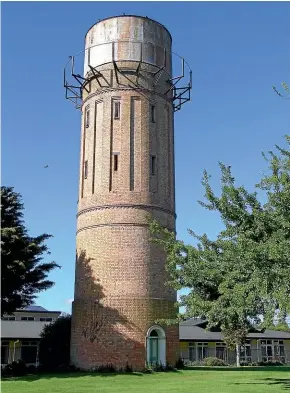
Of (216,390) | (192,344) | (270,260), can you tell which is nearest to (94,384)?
(216,390)

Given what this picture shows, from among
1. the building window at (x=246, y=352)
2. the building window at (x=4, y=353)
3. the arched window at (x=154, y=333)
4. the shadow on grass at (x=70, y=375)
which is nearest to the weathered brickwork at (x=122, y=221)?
the arched window at (x=154, y=333)

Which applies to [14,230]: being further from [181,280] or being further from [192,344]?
[192,344]

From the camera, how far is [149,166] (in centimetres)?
3072

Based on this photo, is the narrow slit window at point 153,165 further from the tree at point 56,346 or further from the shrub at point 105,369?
the shrub at point 105,369

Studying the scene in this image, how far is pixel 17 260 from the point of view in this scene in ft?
76.7

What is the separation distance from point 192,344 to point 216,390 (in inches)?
1138

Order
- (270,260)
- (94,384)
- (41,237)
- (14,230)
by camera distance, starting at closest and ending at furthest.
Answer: (270,260) → (94,384) → (14,230) → (41,237)

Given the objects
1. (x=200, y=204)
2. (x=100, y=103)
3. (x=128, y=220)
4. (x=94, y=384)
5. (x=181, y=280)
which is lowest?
(x=94, y=384)

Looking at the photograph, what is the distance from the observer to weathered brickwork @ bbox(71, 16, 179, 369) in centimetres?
2786

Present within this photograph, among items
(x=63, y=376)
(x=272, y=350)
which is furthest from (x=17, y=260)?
(x=272, y=350)

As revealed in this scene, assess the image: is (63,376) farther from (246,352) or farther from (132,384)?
(246,352)

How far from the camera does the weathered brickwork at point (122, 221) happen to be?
2786cm

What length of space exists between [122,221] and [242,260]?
576 inches

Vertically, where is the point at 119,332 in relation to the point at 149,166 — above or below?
below
